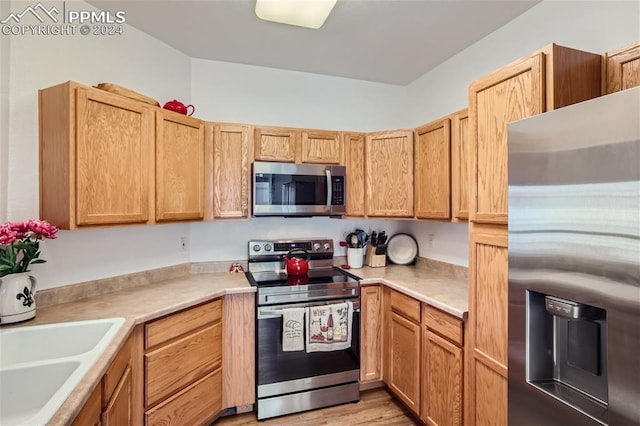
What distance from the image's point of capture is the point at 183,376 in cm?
198

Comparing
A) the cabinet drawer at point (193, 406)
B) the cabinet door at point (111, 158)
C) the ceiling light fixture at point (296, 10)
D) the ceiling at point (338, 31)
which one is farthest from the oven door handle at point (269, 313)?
the ceiling at point (338, 31)

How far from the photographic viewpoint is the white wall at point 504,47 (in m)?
1.62

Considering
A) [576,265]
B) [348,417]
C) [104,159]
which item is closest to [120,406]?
[104,159]

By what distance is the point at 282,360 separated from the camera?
2350 mm

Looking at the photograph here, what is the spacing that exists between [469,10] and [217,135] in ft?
6.40

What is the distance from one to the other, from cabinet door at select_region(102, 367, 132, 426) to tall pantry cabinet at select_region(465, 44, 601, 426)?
1697 mm

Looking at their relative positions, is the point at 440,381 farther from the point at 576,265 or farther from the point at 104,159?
the point at 104,159

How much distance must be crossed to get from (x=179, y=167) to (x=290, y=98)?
4.27 ft

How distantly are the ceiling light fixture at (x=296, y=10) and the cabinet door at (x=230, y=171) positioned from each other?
94 cm

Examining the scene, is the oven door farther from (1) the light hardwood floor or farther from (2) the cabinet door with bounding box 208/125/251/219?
(2) the cabinet door with bounding box 208/125/251/219

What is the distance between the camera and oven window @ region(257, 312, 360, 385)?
232 cm

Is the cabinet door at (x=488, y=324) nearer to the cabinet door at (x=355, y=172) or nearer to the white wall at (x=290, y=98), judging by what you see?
the cabinet door at (x=355, y=172)

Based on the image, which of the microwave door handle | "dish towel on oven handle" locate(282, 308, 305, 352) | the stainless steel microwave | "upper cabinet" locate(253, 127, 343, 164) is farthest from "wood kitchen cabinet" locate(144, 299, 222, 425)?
"upper cabinet" locate(253, 127, 343, 164)

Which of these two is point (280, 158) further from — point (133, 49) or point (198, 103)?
point (133, 49)
